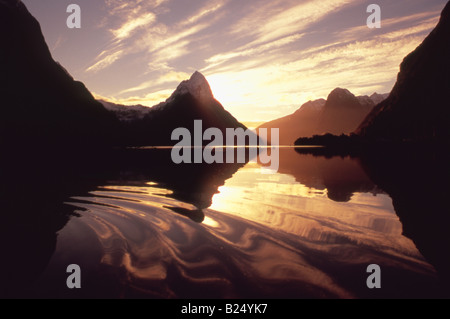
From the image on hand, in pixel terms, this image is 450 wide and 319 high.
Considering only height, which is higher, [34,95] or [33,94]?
[33,94]

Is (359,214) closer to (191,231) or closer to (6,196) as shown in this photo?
(191,231)

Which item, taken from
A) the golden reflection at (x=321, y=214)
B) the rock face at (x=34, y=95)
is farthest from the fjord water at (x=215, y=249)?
the rock face at (x=34, y=95)

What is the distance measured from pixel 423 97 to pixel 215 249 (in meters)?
160

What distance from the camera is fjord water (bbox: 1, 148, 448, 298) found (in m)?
5.07

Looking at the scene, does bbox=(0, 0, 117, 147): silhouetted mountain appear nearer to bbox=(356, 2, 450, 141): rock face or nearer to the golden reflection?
the golden reflection

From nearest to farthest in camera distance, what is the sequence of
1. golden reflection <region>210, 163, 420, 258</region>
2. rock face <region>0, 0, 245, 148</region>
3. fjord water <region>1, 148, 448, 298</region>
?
fjord water <region>1, 148, 448, 298</region> < golden reflection <region>210, 163, 420, 258</region> < rock face <region>0, 0, 245, 148</region>

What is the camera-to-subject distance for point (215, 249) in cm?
690

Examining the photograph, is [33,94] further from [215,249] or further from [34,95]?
[215,249]

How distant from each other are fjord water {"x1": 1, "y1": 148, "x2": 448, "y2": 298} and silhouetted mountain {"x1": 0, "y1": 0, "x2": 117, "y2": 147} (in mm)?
112262

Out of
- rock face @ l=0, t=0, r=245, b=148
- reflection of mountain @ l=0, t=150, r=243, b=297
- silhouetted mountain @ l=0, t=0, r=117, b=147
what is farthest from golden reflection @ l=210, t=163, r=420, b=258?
silhouetted mountain @ l=0, t=0, r=117, b=147

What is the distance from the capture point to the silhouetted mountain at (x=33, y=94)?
355 feet

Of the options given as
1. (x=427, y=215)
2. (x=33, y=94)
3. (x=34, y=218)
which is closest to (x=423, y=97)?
(x=427, y=215)
